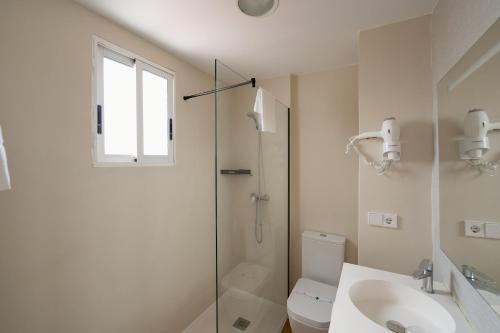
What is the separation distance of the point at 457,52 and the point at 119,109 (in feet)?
6.44

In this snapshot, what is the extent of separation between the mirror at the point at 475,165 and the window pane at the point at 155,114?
1883 mm

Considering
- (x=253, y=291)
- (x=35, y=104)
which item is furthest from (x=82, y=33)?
(x=253, y=291)

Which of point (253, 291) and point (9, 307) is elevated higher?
point (9, 307)

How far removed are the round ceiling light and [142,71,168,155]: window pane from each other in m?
0.90

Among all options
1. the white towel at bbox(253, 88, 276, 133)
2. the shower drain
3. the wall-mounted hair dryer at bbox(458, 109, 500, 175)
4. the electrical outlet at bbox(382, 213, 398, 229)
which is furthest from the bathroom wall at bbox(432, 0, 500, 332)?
the shower drain

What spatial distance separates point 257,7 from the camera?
4.09 feet

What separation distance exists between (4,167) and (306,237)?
207 cm

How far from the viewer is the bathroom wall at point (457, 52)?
0.70 metres

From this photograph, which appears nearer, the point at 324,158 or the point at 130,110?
the point at 130,110

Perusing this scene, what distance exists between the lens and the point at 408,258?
135cm

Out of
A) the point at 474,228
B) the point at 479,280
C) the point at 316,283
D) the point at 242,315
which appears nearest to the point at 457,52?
the point at 474,228

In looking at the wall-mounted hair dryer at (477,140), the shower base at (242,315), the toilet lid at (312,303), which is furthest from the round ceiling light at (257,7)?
the toilet lid at (312,303)

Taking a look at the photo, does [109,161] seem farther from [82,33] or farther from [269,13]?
[269,13]

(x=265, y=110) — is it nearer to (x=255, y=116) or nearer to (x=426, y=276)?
(x=255, y=116)
